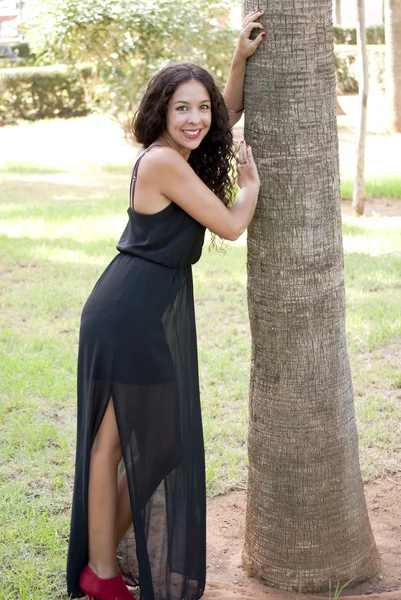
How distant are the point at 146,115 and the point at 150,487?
1382mm

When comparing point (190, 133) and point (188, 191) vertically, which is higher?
point (190, 133)

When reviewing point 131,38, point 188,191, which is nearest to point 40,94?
point 131,38

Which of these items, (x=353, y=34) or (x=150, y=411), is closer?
(x=150, y=411)

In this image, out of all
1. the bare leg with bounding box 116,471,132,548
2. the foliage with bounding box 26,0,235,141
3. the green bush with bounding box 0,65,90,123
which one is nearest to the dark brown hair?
the bare leg with bounding box 116,471,132,548

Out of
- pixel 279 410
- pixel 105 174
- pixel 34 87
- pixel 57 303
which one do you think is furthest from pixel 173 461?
pixel 34 87

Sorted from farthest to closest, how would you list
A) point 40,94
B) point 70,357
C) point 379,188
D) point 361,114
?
1. point 40,94
2. point 379,188
3. point 361,114
4. point 70,357

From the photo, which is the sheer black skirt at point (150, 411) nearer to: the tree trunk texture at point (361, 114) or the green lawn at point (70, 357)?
the green lawn at point (70, 357)

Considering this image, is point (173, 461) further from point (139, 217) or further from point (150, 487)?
point (139, 217)

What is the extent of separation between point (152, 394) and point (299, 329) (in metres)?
0.61

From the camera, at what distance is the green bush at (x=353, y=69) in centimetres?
2259

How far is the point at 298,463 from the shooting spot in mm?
3510

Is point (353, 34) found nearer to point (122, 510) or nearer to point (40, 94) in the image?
point (40, 94)

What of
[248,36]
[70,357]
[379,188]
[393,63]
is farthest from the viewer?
[393,63]

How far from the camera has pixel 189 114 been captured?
3178 millimetres
